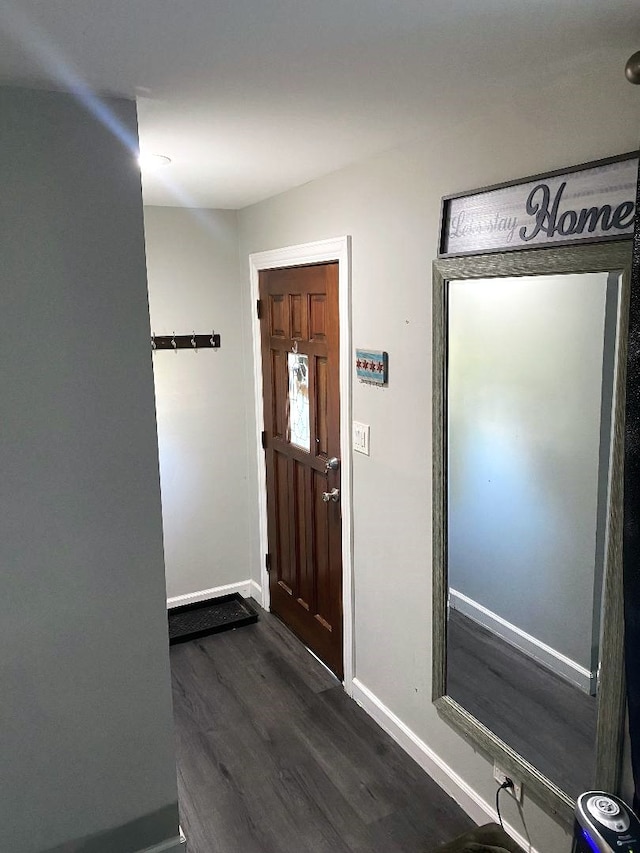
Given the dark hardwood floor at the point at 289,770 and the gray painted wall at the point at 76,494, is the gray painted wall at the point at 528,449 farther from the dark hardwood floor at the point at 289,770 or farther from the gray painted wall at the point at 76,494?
the gray painted wall at the point at 76,494

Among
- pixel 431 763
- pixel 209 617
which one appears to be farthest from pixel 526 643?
pixel 209 617

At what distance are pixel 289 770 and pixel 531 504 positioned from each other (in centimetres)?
151

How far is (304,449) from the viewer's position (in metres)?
3.33

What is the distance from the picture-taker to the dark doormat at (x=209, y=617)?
3627mm

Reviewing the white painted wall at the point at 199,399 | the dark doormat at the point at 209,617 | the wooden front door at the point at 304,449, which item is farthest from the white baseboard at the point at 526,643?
the white painted wall at the point at 199,399

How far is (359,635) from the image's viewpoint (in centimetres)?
296

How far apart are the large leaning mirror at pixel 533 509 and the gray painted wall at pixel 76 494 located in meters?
0.98

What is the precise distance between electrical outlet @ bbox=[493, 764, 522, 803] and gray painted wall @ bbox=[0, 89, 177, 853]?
1.08 metres

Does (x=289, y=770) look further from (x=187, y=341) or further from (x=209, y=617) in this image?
(x=187, y=341)

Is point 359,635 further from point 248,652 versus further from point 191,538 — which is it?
point 191,538

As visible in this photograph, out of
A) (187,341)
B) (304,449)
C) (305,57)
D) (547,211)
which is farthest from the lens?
(187,341)

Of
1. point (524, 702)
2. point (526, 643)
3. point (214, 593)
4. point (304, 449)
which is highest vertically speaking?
point (304, 449)

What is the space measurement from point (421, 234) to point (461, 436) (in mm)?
708

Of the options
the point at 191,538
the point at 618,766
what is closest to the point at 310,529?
the point at 191,538
